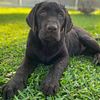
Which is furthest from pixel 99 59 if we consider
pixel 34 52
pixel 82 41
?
pixel 34 52

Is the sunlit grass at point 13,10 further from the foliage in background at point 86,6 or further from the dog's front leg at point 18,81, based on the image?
the dog's front leg at point 18,81

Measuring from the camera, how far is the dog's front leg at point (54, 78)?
14.2ft

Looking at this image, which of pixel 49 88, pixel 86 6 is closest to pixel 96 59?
pixel 49 88

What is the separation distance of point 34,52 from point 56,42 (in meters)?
0.39

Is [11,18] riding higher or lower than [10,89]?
lower

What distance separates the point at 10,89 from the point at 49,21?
114cm

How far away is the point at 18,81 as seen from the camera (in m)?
4.51

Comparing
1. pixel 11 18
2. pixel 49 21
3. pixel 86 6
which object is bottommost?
pixel 86 6

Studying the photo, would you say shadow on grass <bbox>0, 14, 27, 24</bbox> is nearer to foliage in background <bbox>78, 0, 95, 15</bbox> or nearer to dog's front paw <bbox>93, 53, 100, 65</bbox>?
foliage in background <bbox>78, 0, 95, 15</bbox>

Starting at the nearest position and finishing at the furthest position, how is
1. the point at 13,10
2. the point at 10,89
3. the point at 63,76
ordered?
the point at 10,89, the point at 63,76, the point at 13,10

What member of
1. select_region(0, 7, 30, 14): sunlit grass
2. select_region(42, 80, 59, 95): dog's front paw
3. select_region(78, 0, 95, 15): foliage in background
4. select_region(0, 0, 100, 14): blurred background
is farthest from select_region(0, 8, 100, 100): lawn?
select_region(78, 0, 95, 15): foliage in background

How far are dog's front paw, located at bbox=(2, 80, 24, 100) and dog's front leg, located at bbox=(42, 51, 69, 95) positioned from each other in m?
0.37

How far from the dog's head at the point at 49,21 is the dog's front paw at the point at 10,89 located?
861 millimetres

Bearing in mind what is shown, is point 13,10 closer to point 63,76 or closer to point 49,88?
point 63,76
